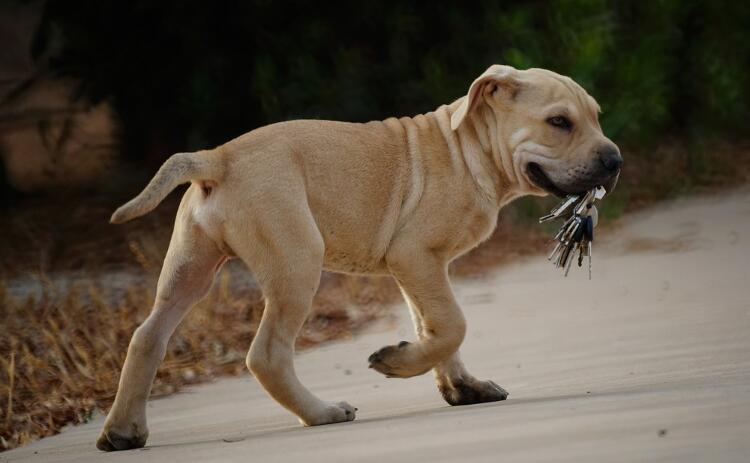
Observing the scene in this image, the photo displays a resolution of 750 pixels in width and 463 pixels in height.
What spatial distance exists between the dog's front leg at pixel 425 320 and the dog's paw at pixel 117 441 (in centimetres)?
101

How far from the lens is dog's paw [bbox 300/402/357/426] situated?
4730 mm

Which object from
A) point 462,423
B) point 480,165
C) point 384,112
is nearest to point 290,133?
point 480,165

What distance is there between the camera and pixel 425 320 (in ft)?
16.4

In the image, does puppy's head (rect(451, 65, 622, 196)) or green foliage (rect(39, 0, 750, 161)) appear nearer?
puppy's head (rect(451, 65, 622, 196))

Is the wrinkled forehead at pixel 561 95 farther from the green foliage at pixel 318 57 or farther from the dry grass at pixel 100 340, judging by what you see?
the green foliage at pixel 318 57

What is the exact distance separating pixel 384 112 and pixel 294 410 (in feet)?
19.9

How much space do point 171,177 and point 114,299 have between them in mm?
4219

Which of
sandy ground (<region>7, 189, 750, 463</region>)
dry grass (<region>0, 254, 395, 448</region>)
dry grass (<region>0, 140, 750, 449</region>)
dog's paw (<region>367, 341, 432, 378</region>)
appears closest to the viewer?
sandy ground (<region>7, 189, 750, 463</region>)

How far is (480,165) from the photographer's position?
5281 mm

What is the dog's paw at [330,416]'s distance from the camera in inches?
186

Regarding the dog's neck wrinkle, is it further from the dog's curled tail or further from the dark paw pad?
the dark paw pad

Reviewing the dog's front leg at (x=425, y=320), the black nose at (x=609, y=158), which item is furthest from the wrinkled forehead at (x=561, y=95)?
the dog's front leg at (x=425, y=320)

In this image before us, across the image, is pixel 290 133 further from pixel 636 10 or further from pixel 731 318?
pixel 636 10

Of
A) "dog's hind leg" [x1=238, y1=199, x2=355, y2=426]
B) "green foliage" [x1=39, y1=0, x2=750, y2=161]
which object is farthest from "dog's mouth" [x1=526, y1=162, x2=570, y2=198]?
"green foliage" [x1=39, y1=0, x2=750, y2=161]
